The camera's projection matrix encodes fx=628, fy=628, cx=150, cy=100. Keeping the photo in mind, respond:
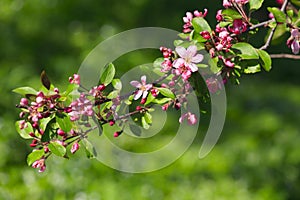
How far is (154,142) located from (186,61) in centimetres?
233

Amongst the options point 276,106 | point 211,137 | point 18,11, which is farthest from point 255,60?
point 18,11

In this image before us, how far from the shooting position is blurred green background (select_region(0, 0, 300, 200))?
306cm

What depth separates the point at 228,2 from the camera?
1419 millimetres

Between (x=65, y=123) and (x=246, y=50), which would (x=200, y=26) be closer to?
(x=246, y=50)

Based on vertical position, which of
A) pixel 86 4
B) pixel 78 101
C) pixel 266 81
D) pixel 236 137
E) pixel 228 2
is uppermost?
pixel 86 4

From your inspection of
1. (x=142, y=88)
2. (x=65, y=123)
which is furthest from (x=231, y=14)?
(x=65, y=123)

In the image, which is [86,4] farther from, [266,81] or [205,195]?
[205,195]

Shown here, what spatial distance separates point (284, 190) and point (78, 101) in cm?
219

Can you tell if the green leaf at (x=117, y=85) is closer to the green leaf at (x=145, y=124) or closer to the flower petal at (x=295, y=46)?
the green leaf at (x=145, y=124)

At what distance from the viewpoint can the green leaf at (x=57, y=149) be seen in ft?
4.35

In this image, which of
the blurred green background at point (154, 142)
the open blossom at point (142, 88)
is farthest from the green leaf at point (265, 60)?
the blurred green background at point (154, 142)

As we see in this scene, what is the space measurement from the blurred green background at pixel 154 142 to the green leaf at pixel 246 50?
171cm

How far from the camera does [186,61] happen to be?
130 cm

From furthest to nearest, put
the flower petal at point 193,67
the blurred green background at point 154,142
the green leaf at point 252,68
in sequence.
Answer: the blurred green background at point 154,142 < the green leaf at point 252,68 < the flower petal at point 193,67
